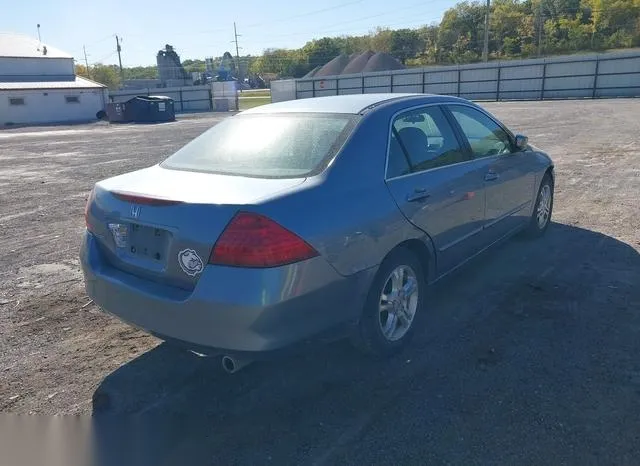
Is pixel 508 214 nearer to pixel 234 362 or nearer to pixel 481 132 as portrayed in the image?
pixel 481 132

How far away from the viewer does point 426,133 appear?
13.0ft

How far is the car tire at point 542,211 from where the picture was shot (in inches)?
222

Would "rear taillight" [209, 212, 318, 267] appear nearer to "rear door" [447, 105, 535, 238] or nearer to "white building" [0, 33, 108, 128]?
"rear door" [447, 105, 535, 238]

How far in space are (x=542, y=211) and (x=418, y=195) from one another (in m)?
2.93

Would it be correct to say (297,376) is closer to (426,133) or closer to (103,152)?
(426,133)

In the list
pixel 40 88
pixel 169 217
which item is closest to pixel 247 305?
pixel 169 217

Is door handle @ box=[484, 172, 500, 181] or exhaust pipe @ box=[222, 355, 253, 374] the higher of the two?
door handle @ box=[484, 172, 500, 181]

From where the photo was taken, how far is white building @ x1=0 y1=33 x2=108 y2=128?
38.7m

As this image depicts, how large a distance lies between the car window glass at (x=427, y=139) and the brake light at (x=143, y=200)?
153 cm

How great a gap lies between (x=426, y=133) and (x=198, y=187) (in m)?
1.86

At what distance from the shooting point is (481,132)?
4672mm

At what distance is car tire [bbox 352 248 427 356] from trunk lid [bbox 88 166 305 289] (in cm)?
87

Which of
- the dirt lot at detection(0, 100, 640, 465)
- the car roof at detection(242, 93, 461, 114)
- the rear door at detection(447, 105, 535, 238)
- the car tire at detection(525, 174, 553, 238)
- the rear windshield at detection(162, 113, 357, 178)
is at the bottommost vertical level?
the dirt lot at detection(0, 100, 640, 465)

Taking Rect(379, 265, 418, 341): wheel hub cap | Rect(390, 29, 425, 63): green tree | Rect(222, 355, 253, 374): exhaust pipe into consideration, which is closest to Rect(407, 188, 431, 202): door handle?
Rect(379, 265, 418, 341): wheel hub cap
